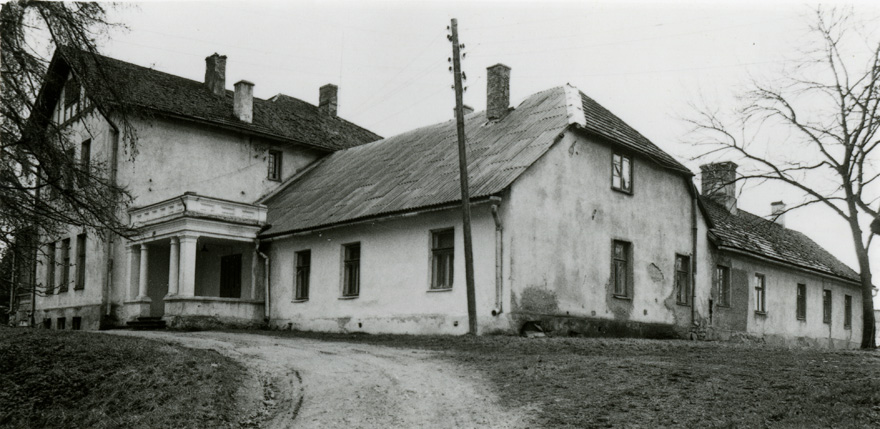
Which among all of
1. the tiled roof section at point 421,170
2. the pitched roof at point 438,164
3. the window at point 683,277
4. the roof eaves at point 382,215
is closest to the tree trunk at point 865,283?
the window at point 683,277

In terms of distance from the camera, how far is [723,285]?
28.5 m

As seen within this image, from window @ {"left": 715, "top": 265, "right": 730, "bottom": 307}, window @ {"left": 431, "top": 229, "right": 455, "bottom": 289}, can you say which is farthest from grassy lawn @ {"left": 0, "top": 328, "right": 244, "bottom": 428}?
window @ {"left": 715, "top": 265, "right": 730, "bottom": 307}

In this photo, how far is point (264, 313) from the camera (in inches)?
1041

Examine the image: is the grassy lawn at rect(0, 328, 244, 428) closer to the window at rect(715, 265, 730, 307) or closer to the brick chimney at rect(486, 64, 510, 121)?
the brick chimney at rect(486, 64, 510, 121)

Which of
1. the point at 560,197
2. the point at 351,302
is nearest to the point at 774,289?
the point at 560,197

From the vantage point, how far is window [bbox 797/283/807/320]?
3250 centimetres

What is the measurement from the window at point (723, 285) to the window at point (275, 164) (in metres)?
16.0

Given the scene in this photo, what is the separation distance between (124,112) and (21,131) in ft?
4.87

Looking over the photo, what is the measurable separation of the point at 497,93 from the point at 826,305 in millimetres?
17851

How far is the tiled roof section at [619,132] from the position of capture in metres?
22.9

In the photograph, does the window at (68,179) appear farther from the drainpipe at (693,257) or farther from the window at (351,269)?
the drainpipe at (693,257)

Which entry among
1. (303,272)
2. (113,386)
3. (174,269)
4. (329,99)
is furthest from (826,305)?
(113,386)

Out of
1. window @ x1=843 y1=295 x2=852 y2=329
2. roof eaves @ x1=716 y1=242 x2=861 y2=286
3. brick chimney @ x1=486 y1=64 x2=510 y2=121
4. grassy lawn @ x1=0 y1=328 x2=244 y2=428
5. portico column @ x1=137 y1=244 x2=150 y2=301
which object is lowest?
grassy lawn @ x1=0 y1=328 x2=244 y2=428

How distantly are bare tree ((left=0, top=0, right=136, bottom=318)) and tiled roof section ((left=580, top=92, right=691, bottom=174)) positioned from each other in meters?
12.9
